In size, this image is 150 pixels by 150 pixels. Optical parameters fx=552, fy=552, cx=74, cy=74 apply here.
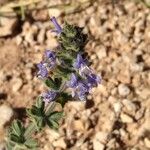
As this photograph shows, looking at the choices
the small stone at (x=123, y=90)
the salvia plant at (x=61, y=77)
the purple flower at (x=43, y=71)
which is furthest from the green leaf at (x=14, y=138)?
the small stone at (x=123, y=90)

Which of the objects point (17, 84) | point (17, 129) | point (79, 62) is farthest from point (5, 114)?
point (79, 62)

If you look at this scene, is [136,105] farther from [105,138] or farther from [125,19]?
[125,19]

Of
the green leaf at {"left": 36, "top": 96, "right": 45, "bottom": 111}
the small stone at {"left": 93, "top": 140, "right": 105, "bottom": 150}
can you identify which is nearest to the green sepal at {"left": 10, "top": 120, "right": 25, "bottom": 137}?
the green leaf at {"left": 36, "top": 96, "right": 45, "bottom": 111}

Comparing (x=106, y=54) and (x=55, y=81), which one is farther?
(x=106, y=54)

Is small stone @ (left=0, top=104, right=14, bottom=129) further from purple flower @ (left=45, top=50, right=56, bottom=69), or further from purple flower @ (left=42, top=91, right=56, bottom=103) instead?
purple flower @ (left=45, top=50, right=56, bottom=69)

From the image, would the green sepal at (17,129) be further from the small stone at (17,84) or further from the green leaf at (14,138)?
Result: the small stone at (17,84)

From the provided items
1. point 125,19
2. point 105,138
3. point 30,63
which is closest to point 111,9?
point 125,19
